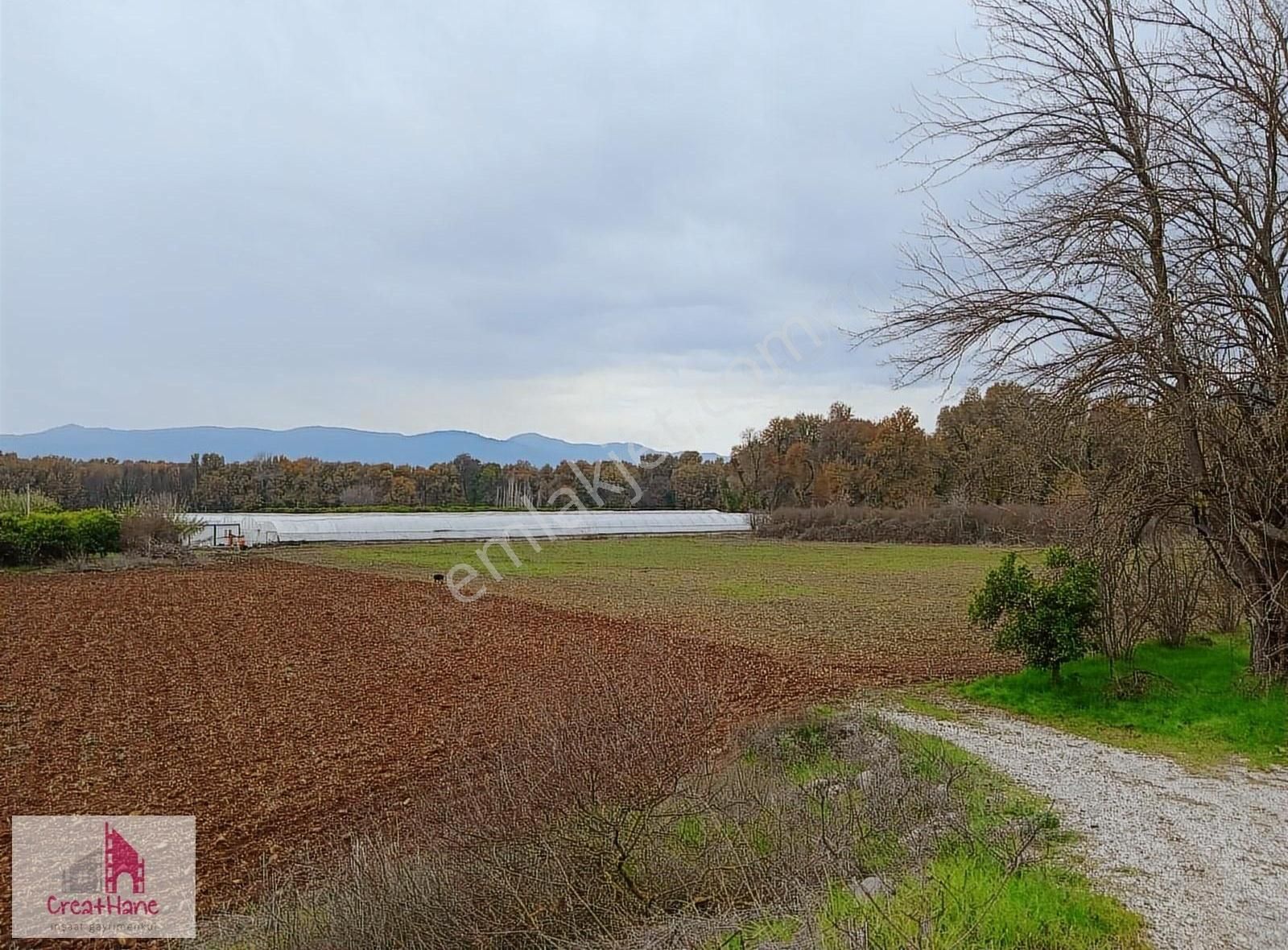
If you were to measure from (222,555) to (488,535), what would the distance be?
1399cm

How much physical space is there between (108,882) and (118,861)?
285 mm

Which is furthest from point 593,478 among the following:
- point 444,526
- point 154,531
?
point 154,531

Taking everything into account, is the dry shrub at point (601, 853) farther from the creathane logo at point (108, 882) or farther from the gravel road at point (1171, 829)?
the creathane logo at point (108, 882)

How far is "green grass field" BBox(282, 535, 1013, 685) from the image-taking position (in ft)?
44.7

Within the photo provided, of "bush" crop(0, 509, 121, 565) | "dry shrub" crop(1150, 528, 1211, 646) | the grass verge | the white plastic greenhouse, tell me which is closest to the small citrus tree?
the grass verge

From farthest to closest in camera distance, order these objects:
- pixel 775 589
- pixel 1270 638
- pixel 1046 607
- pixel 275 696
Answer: pixel 775 589 → pixel 275 696 → pixel 1046 607 → pixel 1270 638

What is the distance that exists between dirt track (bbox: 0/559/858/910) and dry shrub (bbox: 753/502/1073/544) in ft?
102

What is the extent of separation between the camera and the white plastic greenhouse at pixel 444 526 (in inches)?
1485

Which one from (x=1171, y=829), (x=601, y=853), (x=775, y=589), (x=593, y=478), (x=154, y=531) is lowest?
(x=775, y=589)

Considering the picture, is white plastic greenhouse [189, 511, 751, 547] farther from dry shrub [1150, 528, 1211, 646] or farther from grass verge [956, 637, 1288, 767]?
dry shrub [1150, 528, 1211, 646]

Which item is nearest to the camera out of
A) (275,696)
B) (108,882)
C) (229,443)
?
(108,882)

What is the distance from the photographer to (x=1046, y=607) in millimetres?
9250

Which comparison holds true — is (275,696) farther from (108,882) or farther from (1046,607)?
(1046,607)

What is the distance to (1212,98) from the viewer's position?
8.26 meters
